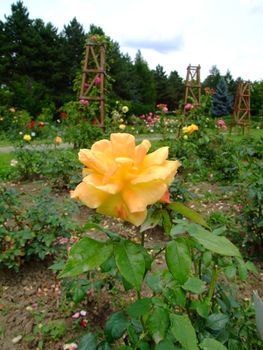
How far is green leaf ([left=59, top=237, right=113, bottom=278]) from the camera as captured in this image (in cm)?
59

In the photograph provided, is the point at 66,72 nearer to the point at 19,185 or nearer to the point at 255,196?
the point at 19,185

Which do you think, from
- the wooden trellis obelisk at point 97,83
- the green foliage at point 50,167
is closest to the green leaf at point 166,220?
the green foliage at point 50,167

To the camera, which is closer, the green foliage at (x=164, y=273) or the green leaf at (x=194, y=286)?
the green foliage at (x=164, y=273)

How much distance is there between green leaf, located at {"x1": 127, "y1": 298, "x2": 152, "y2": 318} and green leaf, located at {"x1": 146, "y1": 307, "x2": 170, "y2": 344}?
0.02m

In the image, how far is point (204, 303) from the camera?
104 cm

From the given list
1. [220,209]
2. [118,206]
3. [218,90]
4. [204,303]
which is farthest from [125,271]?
[218,90]

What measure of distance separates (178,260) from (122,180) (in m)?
0.16

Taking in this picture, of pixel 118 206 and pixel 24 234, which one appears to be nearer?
pixel 118 206

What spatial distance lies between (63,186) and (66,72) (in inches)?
1020

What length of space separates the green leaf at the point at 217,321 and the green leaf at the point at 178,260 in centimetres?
52

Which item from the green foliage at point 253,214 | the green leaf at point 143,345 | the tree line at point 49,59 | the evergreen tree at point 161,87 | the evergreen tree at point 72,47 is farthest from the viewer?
the evergreen tree at point 161,87

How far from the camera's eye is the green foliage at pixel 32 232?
2105 millimetres

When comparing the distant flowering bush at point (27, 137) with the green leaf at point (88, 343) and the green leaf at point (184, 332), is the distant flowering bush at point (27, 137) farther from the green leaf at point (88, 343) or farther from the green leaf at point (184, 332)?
the green leaf at point (184, 332)

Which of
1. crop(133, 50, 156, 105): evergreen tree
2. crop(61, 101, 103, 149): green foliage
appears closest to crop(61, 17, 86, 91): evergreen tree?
crop(133, 50, 156, 105): evergreen tree
